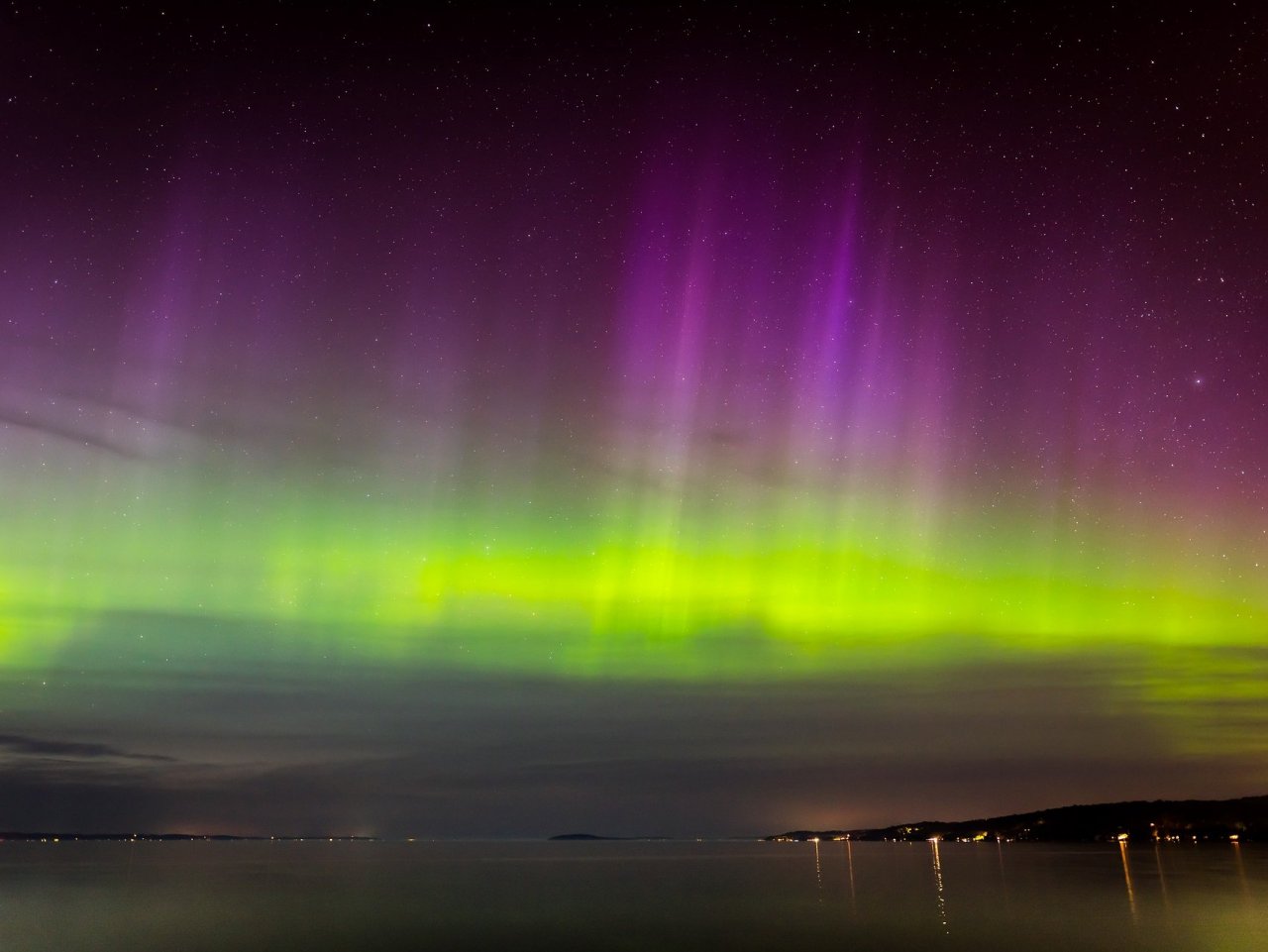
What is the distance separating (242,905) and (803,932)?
35.2 meters

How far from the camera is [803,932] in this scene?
1757 inches

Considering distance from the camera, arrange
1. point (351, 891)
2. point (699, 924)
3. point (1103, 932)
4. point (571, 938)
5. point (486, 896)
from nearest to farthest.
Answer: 1. point (571, 938)
2. point (1103, 932)
3. point (699, 924)
4. point (486, 896)
5. point (351, 891)

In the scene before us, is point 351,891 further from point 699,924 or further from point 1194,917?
point 1194,917

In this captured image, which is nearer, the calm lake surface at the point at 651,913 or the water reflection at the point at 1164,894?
the calm lake surface at the point at 651,913

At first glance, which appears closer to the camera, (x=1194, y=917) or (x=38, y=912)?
(x=1194, y=917)

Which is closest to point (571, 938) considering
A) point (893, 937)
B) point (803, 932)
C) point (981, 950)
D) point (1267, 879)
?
point (803, 932)

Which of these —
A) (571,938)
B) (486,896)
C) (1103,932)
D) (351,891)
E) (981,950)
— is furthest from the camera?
(351,891)

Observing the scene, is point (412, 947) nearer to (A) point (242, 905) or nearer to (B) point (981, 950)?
(B) point (981, 950)

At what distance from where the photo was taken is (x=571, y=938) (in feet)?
139

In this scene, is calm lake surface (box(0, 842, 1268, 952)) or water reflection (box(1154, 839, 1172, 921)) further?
water reflection (box(1154, 839, 1172, 921))

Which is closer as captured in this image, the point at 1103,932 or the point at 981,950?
the point at 981,950

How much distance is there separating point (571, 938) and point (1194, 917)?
3104cm

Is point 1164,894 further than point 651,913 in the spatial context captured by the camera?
Yes

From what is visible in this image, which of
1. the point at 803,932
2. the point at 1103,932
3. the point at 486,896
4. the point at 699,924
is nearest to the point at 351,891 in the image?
the point at 486,896
